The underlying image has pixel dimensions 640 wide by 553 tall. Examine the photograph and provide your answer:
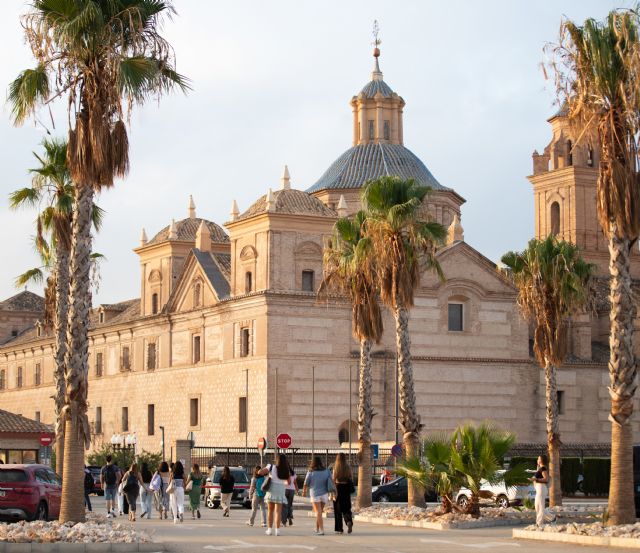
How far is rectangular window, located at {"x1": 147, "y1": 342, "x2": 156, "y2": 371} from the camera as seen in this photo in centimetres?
7138

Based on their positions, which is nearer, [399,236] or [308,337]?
[399,236]

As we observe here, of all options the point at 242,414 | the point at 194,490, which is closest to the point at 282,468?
the point at 194,490

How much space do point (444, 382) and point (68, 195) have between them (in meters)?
31.5

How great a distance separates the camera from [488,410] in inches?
2616

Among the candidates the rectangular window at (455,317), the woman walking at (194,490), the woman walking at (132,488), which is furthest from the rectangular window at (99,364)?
the woman walking at (132,488)

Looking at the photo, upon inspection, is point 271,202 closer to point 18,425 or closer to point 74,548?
point 18,425

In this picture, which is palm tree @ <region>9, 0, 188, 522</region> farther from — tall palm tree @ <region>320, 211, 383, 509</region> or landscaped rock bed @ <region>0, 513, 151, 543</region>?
tall palm tree @ <region>320, 211, 383, 509</region>

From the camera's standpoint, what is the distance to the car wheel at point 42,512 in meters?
29.3

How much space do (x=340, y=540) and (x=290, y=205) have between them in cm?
3897

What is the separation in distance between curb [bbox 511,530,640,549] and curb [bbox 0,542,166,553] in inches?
283

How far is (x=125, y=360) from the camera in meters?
74.5

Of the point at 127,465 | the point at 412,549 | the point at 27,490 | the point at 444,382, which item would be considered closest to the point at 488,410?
the point at 444,382

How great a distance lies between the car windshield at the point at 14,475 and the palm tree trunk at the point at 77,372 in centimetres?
481

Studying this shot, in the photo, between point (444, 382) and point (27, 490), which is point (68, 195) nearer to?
point (27, 490)
